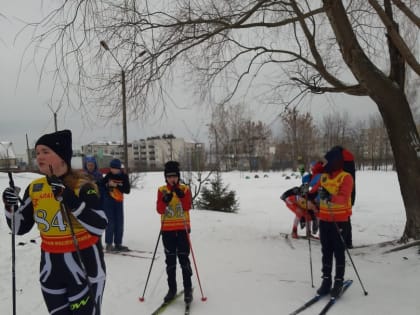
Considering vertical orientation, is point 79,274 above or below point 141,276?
above

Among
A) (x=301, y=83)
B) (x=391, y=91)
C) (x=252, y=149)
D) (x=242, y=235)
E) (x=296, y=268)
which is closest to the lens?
(x=296, y=268)

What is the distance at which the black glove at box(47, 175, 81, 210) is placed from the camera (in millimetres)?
2010

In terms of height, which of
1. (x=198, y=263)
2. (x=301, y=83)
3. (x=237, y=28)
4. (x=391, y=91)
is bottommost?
(x=198, y=263)

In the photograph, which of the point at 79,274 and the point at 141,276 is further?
the point at 141,276

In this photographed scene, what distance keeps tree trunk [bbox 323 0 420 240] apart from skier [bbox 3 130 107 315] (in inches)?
188

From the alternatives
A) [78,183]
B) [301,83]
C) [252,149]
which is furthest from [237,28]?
[252,149]

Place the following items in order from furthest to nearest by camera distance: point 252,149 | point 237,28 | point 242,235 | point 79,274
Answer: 1. point 252,149
2. point 242,235
3. point 237,28
4. point 79,274

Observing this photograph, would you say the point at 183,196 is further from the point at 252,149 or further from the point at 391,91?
the point at 252,149

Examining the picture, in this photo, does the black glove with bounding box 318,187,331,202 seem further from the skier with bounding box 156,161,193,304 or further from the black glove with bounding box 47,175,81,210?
the black glove with bounding box 47,175,81,210

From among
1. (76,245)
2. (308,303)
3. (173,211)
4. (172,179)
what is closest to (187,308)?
(173,211)

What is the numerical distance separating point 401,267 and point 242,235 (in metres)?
3.42

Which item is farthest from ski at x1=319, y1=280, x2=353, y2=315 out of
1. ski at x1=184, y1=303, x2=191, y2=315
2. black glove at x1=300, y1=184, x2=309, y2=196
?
ski at x1=184, y1=303, x2=191, y2=315

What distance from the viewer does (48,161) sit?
7.21ft

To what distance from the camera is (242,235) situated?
7273mm
